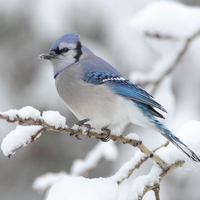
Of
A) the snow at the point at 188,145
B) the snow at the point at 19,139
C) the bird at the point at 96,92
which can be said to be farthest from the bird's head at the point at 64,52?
the snow at the point at 19,139

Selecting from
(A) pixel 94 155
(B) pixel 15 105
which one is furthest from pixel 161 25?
(B) pixel 15 105

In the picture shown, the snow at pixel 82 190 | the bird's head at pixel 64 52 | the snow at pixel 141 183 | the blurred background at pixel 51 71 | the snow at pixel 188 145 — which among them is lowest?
the snow at pixel 82 190

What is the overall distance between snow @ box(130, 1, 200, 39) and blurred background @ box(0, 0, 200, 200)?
115 cm

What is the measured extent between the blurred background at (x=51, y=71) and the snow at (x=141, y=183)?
6.69 ft

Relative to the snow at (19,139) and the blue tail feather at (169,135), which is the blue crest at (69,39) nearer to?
the blue tail feather at (169,135)

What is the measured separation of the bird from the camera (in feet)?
6.30

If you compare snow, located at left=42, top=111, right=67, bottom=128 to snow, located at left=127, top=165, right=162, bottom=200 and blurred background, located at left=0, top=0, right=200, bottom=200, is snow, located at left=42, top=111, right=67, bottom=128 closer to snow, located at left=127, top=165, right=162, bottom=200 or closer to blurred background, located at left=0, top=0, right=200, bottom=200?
snow, located at left=127, top=165, right=162, bottom=200

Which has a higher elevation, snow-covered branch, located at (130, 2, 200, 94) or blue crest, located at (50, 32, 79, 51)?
snow-covered branch, located at (130, 2, 200, 94)

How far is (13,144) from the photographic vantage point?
1242 mm

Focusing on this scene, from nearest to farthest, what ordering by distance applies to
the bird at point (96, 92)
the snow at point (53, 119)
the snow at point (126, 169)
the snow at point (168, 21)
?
1. the snow at point (53, 119)
2. the snow at point (126, 169)
3. the bird at point (96, 92)
4. the snow at point (168, 21)

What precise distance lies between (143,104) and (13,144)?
2.72 ft

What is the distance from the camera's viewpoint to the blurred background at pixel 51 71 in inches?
152

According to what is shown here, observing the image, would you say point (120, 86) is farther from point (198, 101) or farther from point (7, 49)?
point (7, 49)

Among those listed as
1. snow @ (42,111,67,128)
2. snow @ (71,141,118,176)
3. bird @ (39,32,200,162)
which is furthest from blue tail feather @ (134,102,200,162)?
snow @ (71,141,118,176)
